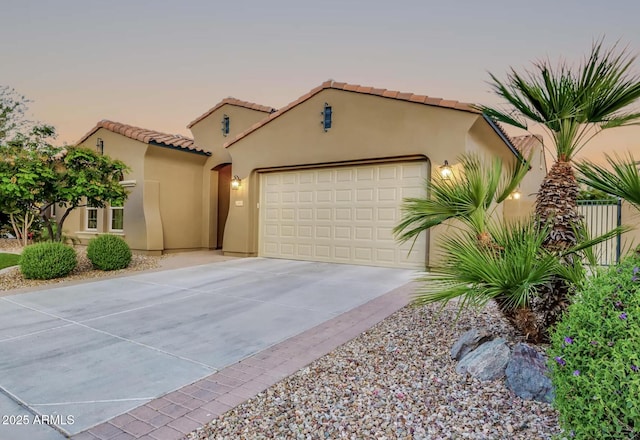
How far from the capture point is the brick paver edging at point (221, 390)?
2451 mm

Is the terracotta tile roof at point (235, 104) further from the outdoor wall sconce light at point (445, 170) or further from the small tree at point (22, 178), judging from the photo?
the outdoor wall sconce light at point (445, 170)

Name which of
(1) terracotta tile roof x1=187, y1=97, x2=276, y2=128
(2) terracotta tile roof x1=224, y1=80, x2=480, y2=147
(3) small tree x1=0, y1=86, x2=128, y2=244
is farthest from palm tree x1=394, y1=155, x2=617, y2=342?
(1) terracotta tile roof x1=187, y1=97, x2=276, y2=128

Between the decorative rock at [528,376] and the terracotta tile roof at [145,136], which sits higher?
the terracotta tile roof at [145,136]

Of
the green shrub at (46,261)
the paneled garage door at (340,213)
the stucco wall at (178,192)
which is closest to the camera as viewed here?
the green shrub at (46,261)

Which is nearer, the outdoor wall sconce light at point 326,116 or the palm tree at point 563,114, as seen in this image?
the palm tree at point 563,114

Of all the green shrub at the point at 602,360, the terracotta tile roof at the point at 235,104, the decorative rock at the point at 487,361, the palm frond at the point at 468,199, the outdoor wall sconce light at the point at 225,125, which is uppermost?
the terracotta tile roof at the point at 235,104

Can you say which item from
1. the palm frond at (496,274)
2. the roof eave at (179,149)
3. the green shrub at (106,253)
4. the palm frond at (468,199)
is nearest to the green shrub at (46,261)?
the green shrub at (106,253)

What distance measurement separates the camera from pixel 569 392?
68.9 inches

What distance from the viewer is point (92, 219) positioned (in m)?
14.4

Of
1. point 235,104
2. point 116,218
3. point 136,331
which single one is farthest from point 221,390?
point 116,218

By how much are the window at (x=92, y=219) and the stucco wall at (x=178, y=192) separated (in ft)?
12.4

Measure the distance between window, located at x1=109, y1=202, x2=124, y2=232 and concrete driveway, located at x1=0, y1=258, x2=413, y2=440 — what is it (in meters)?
5.86

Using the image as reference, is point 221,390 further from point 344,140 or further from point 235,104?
point 235,104

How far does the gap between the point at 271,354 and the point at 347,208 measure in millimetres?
6595
